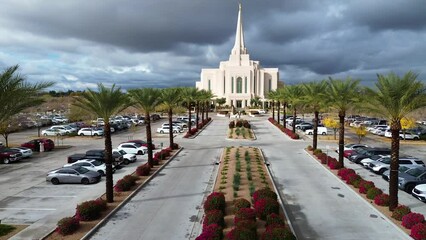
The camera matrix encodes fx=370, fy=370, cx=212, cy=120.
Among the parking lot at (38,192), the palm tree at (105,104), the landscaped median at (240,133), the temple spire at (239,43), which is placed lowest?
the parking lot at (38,192)

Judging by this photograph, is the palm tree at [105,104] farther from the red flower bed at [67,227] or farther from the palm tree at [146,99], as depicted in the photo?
the palm tree at [146,99]

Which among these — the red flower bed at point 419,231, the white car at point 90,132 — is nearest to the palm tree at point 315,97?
the red flower bed at point 419,231

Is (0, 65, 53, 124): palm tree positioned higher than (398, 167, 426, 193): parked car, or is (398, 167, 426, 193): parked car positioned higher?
(0, 65, 53, 124): palm tree

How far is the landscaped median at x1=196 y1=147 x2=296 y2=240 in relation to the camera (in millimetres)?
13961

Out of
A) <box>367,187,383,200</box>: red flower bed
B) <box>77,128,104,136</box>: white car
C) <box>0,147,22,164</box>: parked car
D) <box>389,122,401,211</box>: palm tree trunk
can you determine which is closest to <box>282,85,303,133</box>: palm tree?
<box>77,128,104,136</box>: white car

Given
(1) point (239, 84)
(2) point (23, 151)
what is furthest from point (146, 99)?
(1) point (239, 84)

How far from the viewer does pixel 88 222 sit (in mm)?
17203

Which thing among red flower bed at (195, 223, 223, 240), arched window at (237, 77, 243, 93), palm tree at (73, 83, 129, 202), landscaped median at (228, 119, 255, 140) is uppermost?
arched window at (237, 77, 243, 93)

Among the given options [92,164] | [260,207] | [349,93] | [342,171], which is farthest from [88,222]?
[349,93]

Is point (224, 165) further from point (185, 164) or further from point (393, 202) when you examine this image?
point (393, 202)

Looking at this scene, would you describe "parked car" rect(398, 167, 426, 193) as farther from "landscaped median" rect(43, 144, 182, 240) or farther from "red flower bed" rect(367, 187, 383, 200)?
"landscaped median" rect(43, 144, 182, 240)

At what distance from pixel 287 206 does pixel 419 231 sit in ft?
22.3

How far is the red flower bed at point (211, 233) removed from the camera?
45.1ft

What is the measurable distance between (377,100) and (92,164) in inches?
815
